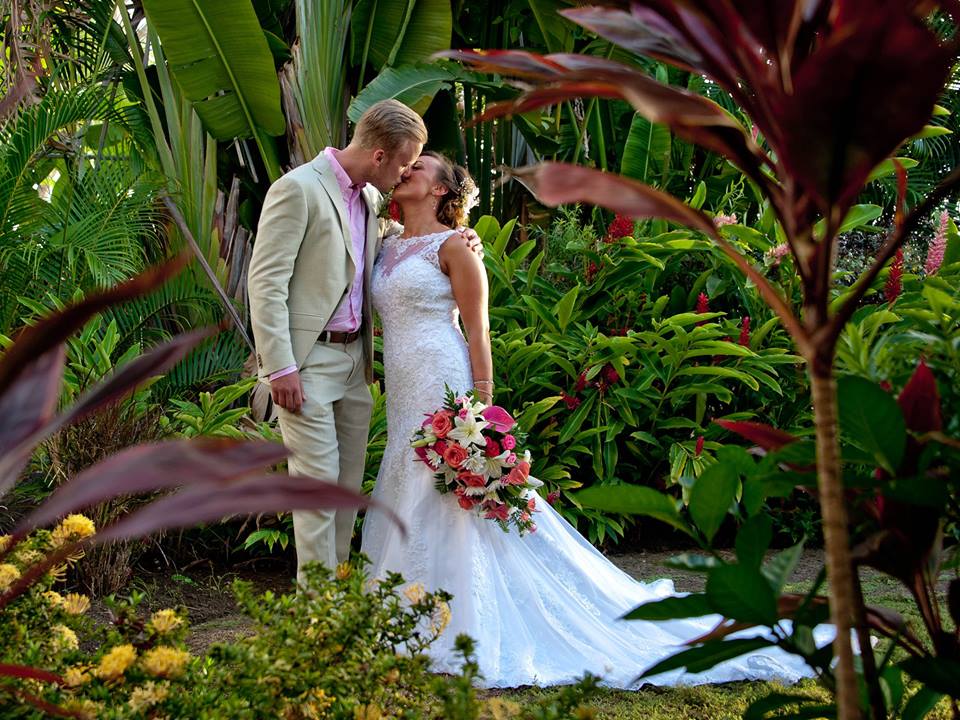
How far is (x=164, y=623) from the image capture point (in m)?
1.46

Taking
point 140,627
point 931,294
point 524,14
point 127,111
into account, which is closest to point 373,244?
point 140,627

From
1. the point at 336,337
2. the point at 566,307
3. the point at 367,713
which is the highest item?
the point at 367,713

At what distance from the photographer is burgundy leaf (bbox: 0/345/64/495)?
0.86 metres

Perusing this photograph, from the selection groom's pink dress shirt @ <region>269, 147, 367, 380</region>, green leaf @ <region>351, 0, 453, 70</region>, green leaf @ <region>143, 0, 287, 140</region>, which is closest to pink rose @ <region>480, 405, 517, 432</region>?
groom's pink dress shirt @ <region>269, 147, 367, 380</region>

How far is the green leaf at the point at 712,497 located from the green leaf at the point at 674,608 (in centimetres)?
7

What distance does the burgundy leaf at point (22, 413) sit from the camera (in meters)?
0.86

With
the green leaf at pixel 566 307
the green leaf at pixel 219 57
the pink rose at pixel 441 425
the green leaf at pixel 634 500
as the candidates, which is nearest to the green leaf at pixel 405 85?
the green leaf at pixel 219 57

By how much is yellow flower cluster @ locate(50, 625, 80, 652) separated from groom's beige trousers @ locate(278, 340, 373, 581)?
1.98m

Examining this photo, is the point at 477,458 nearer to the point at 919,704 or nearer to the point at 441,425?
the point at 441,425

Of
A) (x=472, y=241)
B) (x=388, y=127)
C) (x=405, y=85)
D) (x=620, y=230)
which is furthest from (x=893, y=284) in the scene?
(x=405, y=85)

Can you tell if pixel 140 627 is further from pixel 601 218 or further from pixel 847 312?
pixel 601 218

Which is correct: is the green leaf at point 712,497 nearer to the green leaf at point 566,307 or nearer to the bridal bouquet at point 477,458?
the bridal bouquet at point 477,458

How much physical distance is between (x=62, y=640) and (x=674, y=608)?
97cm

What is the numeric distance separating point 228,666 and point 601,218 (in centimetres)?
597
